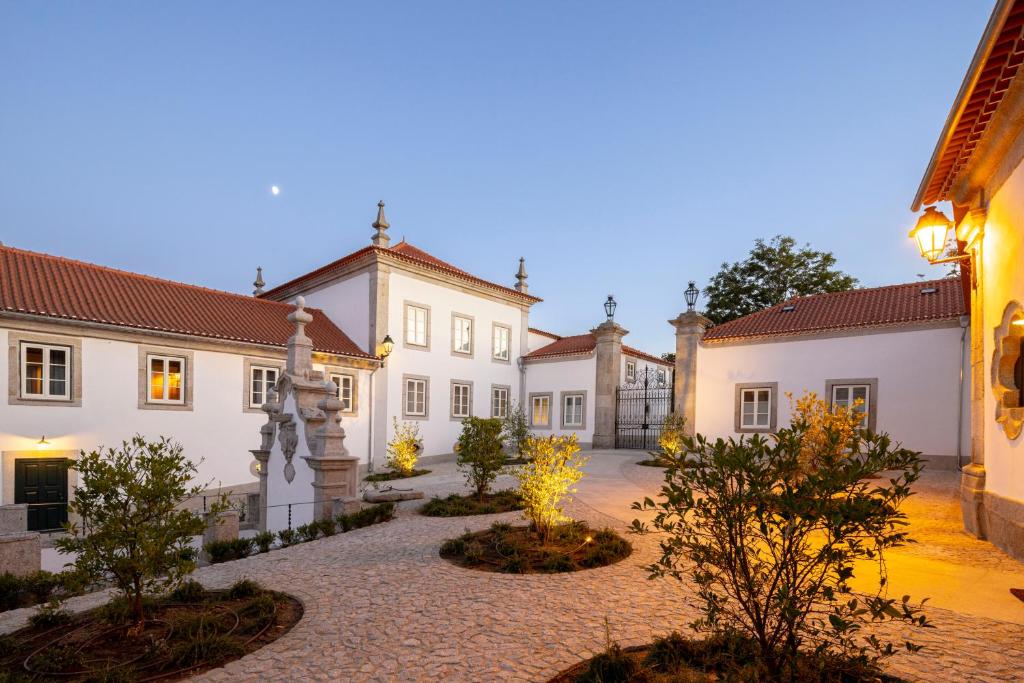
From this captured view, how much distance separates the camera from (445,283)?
21688mm

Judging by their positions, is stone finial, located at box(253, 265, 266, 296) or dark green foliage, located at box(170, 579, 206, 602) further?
stone finial, located at box(253, 265, 266, 296)

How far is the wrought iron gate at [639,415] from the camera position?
21.6 metres

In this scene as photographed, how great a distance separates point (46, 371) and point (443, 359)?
1232 centimetres

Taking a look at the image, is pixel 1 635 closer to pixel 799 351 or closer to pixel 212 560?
pixel 212 560

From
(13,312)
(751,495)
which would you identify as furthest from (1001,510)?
(13,312)

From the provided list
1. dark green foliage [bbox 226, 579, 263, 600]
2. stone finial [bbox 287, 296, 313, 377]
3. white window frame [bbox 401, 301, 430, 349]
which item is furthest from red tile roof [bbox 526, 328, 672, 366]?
dark green foliage [bbox 226, 579, 263, 600]

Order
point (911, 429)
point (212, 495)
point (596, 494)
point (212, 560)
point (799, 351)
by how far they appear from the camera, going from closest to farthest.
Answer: point (212, 560) → point (596, 494) → point (212, 495) → point (911, 429) → point (799, 351)

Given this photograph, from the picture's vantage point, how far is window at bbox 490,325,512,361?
2384cm

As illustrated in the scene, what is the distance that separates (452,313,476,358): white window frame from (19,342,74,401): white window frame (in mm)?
12485

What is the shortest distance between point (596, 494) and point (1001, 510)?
6.45 meters

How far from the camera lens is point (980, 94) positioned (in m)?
6.09

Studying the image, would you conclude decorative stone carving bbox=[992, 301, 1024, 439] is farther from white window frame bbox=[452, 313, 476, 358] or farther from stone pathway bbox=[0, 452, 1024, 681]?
white window frame bbox=[452, 313, 476, 358]

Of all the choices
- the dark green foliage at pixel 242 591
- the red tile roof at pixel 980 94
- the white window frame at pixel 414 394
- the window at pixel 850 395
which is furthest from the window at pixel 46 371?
the window at pixel 850 395

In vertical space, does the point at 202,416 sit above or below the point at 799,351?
below
